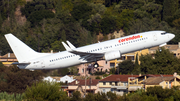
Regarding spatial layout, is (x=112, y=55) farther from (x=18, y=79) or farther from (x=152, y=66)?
(x=152, y=66)

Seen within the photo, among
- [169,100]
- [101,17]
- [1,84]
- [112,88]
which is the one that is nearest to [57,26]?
[101,17]

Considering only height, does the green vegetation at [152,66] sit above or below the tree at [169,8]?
below

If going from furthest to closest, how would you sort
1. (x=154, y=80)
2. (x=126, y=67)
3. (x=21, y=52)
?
(x=126, y=67)
(x=154, y=80)
(x=21, y=52)

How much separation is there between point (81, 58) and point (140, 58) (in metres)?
70.7

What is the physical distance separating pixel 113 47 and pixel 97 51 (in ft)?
7.79

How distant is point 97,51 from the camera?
5816 cm

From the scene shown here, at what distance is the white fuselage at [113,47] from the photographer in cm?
5750

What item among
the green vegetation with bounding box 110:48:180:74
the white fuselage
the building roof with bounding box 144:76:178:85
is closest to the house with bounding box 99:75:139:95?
the building roof with bounding box 144:76:178:85

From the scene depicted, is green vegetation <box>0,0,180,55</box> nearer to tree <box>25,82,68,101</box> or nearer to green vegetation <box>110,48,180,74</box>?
green vegetation <box>110,48,180,74</box>

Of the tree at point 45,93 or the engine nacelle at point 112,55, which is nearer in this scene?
the engine nacelle at point 112,55

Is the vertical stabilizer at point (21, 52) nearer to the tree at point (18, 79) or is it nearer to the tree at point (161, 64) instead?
the tree at point (18, 79)

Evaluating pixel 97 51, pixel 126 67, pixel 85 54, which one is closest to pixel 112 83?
pixel 126 67

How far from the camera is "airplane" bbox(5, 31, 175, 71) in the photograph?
57.5 m

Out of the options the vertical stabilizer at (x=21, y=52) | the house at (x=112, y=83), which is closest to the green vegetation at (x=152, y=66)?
the house at (x=112, y=83)
